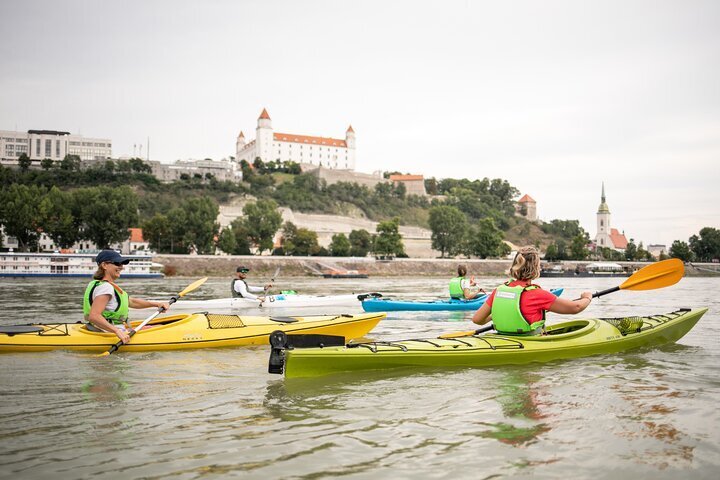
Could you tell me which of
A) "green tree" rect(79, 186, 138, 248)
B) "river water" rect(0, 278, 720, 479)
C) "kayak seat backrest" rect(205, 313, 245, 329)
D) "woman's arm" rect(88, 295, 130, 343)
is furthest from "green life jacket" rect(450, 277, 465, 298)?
"green tree" rect(79, 186, 138, 248)

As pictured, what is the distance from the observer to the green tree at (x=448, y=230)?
312ft

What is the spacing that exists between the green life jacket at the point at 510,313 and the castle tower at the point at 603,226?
13157cm

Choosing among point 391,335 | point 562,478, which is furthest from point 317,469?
point 391,335

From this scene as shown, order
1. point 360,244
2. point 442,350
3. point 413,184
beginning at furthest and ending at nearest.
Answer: point 413,184 < point 360,244 < point 442,350

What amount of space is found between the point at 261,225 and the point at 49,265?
30259 mm

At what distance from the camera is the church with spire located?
13038cm

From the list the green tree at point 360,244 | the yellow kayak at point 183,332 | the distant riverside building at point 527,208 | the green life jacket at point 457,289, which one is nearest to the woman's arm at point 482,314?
the yellow kayak at point 183,332

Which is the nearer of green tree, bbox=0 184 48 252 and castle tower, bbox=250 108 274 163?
green tree, bbox=0 184 48 252

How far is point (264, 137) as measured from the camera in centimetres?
12938

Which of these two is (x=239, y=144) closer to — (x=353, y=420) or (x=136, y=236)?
(x=136, y=236)

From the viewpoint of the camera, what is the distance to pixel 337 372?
727cm

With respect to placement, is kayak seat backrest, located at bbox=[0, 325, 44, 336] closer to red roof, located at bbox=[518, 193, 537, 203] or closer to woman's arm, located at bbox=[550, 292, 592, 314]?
woman's arm, located at bbox=[550, 292, 592, 314]

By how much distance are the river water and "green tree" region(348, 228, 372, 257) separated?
75.3 meters

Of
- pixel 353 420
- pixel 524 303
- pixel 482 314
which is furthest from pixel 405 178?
pixel 353 420
